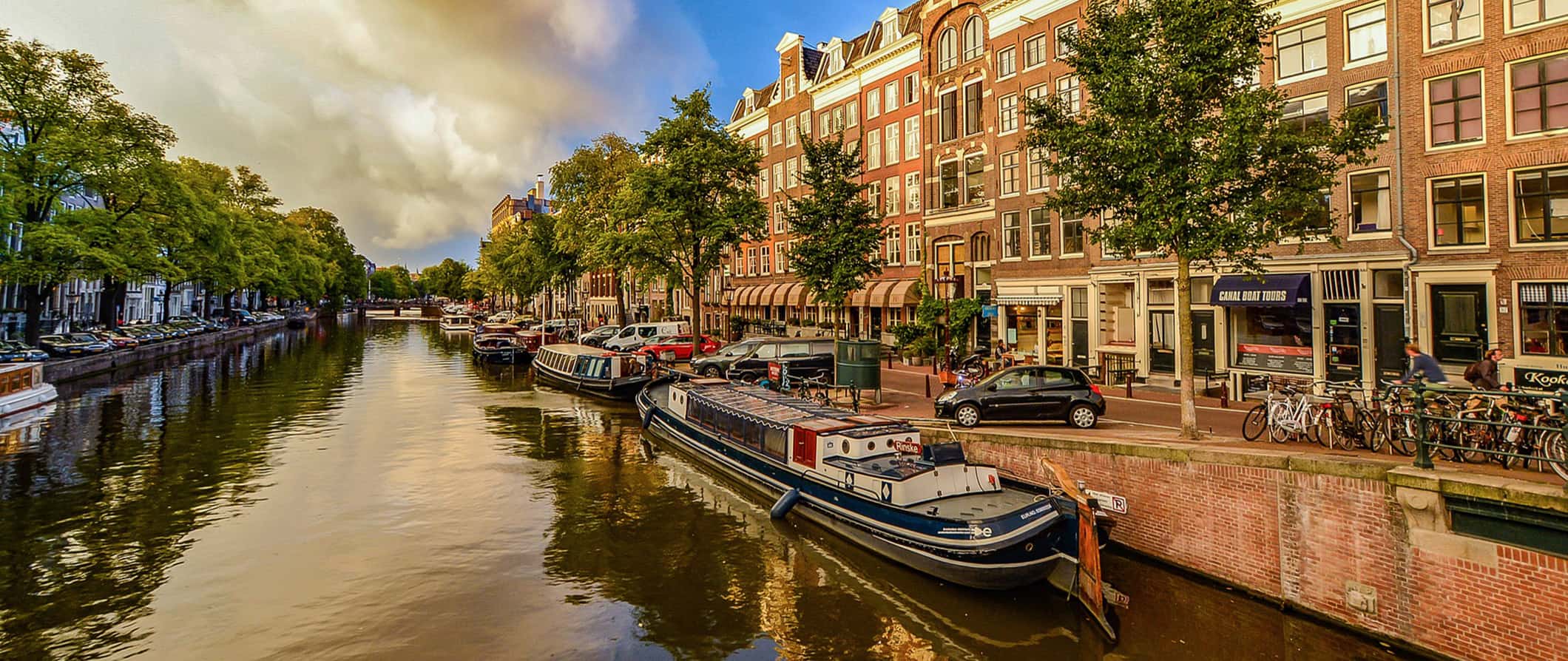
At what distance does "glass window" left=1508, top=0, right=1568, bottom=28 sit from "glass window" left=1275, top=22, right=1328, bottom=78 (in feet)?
15.1

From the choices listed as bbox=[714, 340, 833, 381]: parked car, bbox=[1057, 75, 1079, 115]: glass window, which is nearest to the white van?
bbox=[714, 340, 833, 381]: parked car

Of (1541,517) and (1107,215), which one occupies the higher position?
(1107,215)

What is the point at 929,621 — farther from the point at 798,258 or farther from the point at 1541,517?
the point at 798,258

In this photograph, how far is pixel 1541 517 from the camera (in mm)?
9016

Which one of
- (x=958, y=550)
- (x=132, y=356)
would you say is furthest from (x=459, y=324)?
(x=958, y=550)

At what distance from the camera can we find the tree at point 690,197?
3816 centimetres

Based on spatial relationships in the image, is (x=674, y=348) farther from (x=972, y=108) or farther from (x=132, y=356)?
(x=132, y=356)

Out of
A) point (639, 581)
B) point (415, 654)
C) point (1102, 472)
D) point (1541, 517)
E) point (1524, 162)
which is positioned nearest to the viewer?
point (1541, 517)

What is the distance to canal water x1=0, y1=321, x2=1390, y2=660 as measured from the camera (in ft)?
36.5

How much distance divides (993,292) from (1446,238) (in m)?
17.4

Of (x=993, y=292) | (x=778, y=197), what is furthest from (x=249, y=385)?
(x=993, y=292)

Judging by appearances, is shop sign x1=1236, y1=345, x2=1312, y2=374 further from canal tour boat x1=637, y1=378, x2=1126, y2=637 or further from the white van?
the white van

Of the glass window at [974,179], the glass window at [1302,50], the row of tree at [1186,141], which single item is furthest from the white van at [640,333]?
the glass window at [1302,50]

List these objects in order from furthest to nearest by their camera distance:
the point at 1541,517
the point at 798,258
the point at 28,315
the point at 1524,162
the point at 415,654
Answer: the point at 28,315 → the point at 798,258 → the point at 1524,162 → the point at 415,654 → the point at 1541,517
